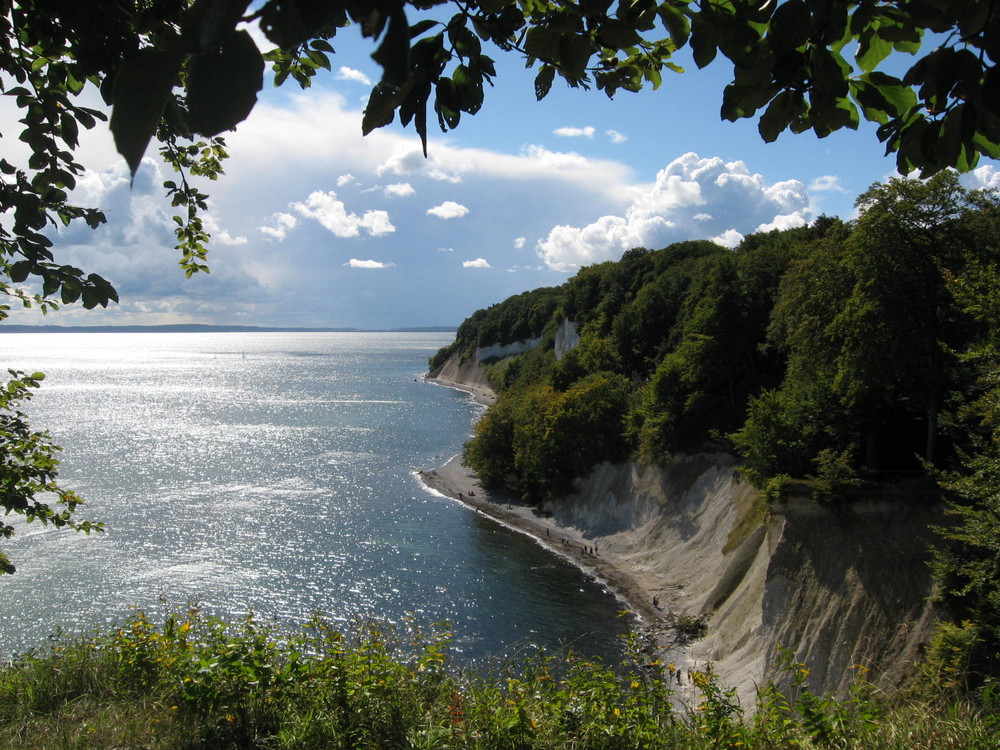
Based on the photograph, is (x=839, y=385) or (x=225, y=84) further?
(x=839, y=385)

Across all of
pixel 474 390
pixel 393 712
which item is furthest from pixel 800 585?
pixel 474 390

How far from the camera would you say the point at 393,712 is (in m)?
4.93

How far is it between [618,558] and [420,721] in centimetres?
3063

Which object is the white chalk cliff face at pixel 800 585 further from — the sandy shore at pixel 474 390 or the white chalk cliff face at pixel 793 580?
the sandy shore at pixel 474 390

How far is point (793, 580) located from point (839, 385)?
246 inches

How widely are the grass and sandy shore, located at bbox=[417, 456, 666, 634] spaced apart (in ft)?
A: 60.6

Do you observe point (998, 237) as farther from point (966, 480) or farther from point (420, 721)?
point (420, 721)

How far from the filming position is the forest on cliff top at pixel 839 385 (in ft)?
48.5

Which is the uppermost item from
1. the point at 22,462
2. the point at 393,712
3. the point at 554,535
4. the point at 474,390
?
the point at 22,462

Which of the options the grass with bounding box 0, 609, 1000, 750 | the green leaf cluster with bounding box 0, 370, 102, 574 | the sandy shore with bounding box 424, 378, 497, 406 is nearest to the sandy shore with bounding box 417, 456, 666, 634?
the grass with bounding box 0, 609, 1000, 750

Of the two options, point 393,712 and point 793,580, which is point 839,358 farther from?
point 393,712

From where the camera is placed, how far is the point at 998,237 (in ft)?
60.6

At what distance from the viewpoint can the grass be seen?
462 centimetres

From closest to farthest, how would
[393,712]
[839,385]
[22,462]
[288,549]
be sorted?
[393,712] < [22,462] < [839,385] < [288,549]
